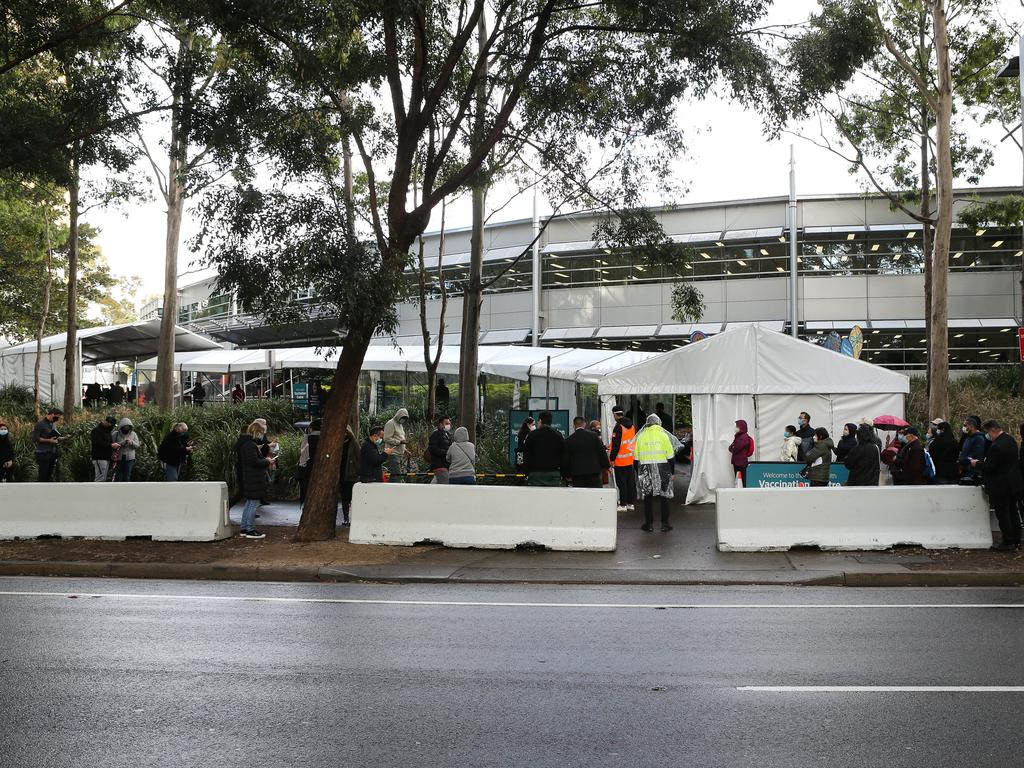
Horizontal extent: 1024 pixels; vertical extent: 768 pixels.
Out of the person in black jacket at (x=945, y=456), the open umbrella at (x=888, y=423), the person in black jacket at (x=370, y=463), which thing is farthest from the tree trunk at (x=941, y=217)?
the person in black jacket at (x=370, y=463)

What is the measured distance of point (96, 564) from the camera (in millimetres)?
12672

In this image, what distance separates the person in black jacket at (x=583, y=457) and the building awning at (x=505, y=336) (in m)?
26.0

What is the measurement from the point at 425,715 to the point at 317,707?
696 mm

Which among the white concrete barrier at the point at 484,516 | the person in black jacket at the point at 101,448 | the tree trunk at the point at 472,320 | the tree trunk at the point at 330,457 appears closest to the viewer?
the white concrete barrier at the point at 484,516

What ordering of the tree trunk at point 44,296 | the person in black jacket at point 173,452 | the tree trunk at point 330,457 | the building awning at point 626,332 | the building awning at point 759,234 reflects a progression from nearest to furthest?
the tree trunk at point 330,457
the person in black jacket at point 173,452
the tree trunk at point 44,296
the building awning at point 759,234
the building awning at point 626,332

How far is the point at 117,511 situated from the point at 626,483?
8.46 meters

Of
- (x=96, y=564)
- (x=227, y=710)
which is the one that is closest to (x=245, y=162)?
(x=96, y=564)

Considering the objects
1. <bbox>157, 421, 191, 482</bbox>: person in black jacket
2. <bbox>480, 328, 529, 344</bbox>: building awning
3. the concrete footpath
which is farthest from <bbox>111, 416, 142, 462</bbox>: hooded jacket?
<bbox>480, 328, 529, 344</bbox>: building awning

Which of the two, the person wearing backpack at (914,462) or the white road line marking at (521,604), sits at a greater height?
the person wearing backpack at (914,462)

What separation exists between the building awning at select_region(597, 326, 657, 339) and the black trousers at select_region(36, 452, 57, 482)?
22788 millimetres

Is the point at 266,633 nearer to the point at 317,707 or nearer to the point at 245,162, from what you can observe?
the point at 317,707

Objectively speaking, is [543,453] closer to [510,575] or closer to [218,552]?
[510,575]

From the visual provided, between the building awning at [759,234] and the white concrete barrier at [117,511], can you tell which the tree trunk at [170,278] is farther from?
the building awning at [759,234]

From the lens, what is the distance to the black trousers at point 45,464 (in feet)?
67.7
